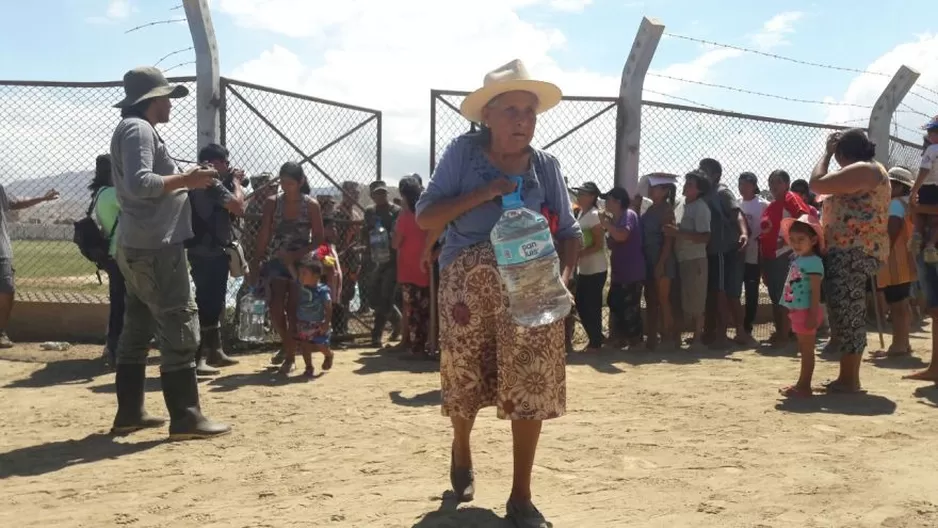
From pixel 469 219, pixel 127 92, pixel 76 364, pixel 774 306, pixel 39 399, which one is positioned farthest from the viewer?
pixel 774 306

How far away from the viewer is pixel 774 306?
9.01 meters

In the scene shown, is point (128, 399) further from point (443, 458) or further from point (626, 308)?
point (626, 308)

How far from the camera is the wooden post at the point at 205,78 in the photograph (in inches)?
300

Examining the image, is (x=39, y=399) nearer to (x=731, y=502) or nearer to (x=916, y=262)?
(x=731, y=502)

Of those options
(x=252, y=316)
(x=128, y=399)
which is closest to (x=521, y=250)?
(x=128, y=399)

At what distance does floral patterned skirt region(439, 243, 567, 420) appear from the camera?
3324 mm

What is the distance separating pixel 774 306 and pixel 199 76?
6157 millimetres

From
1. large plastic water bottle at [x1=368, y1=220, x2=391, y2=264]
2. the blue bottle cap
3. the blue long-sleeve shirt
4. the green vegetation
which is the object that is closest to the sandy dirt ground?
the blue long-sleeve shirt

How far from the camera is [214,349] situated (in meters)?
7.26

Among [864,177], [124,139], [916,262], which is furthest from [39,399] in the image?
[916,262]

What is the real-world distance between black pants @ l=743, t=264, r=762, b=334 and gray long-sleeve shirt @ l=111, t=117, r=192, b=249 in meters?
6.11

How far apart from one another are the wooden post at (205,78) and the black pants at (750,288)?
17.9 feet

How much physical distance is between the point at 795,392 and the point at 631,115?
157 inches

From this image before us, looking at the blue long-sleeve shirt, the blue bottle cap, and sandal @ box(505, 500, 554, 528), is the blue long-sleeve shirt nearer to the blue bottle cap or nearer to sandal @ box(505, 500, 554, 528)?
the blue bottle cap
